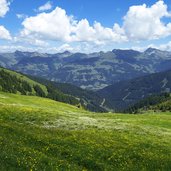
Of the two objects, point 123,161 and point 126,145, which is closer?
point 123,161

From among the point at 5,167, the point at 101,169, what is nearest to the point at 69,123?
the point at 101,169

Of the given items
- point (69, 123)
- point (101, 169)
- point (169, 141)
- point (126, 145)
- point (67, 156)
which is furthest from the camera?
point (69, 123)

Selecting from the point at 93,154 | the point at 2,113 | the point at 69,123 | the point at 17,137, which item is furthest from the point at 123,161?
the point at 2,113

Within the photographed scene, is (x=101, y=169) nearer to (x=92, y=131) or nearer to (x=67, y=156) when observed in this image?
(x=67, y=156)

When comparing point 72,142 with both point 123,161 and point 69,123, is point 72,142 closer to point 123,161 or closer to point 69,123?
point 123,161

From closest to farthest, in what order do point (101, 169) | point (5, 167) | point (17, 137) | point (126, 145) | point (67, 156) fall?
point (5, 167)
point (101, 169)
point (67, 156)
point (17, 137)
point (126, 145)

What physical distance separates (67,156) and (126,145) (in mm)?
9321

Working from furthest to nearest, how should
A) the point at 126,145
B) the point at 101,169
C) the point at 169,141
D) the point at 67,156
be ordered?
the point at 169,141, the point at 126,145, the point at 67,156, the point at 101,169

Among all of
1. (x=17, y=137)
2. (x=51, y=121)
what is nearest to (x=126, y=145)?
(x=17, y=137)

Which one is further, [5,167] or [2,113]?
[2,113]

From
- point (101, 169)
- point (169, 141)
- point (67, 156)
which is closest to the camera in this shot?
point (101, 169)

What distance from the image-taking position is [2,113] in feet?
159

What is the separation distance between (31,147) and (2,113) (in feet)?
68.1

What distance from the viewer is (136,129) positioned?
48.6m
